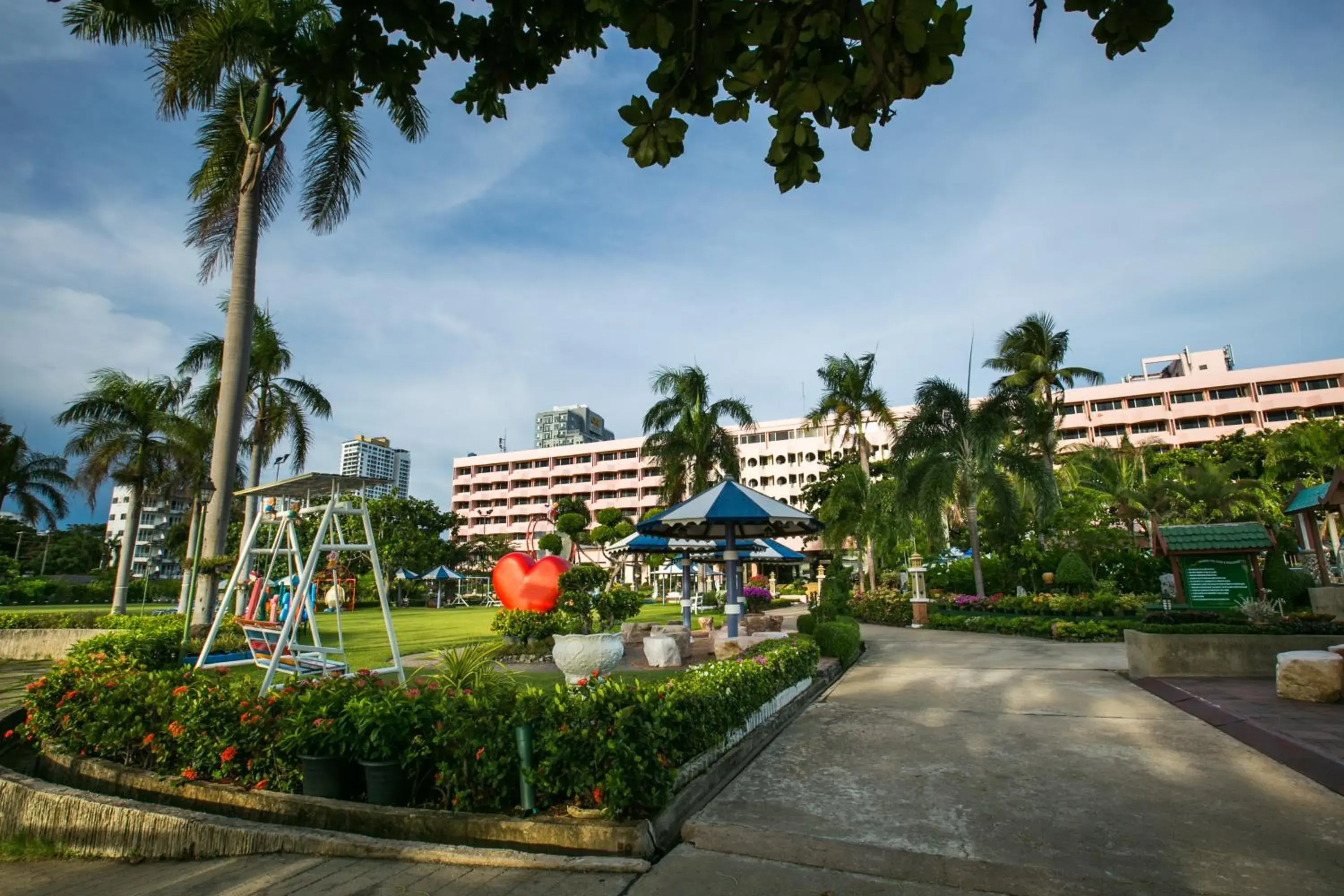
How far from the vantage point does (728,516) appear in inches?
404

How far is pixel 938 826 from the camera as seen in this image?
169 inches

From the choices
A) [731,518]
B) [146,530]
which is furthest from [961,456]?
[146,530]

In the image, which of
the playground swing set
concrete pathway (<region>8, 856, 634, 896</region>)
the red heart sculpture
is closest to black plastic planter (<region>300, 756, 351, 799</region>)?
concrete pathway (<region>8, 856, 634, 896</region>)

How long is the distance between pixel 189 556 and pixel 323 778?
42.6ft

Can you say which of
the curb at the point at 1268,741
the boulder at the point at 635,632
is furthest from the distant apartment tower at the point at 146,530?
the curb at the point at 1268,741

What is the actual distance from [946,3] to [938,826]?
4.53 metres

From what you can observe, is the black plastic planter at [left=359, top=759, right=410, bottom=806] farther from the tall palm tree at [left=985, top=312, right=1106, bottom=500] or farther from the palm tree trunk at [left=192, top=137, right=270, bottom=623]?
the tall palm tree at [left=985, top=312, right=1106, bottom=500]

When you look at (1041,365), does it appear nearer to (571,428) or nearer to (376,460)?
(571,428)

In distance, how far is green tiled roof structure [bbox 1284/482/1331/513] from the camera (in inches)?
592

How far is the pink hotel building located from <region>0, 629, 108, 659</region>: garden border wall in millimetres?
22265

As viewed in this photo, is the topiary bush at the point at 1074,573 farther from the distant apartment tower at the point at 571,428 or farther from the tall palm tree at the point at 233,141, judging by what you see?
the distant apartment tower at the point at 571,428

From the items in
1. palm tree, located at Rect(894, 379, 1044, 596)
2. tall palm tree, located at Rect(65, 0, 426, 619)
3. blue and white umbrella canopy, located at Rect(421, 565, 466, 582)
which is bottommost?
blue and white umbrella canopy, located at Rect(421, 565, 466, 582)

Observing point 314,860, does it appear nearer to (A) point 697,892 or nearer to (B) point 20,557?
(A) point 697,892

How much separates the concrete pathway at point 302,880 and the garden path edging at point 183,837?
55mm
